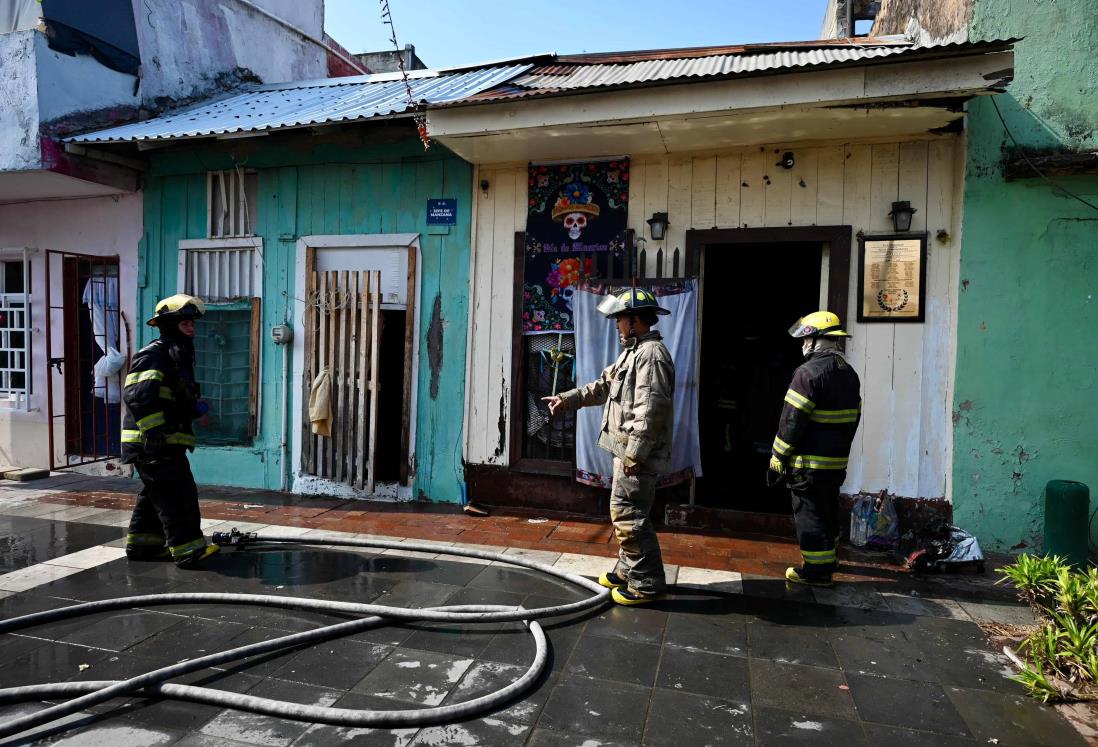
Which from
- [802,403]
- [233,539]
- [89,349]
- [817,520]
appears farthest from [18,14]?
[817,520]

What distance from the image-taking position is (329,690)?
126 inches

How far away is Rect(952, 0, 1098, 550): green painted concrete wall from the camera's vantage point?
5.27 metres

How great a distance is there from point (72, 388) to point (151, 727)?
23.4 ft

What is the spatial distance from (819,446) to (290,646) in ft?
11.9

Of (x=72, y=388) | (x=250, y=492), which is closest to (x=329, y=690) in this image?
(x=250, y=492)

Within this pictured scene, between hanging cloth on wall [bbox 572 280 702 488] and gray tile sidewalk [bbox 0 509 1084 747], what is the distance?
1465 millimetres

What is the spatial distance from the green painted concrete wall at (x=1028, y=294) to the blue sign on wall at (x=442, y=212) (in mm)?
4705

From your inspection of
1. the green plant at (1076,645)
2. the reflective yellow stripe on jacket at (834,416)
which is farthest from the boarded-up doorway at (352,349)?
the green plant at (1076,645)

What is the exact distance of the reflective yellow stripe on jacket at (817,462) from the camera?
15.0ft

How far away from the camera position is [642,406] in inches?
169

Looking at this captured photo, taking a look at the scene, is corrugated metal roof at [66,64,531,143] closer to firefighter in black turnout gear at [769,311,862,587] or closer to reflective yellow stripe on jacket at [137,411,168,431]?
reflective yellow stripe on jacket at [137,411,168,431]

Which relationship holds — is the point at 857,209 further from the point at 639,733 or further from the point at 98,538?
the point at 98,538

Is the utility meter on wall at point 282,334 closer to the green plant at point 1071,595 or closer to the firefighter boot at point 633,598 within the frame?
the firefighter boot at point 633,598

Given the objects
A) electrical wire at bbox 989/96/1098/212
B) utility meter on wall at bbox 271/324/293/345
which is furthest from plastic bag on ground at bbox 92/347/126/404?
electrical wire at bbox 989/96/1098/212
